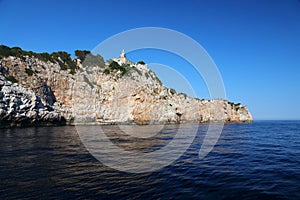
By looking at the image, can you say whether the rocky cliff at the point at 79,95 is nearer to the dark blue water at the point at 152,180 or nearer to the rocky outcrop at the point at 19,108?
the rocky outcrop at the point at 19,108

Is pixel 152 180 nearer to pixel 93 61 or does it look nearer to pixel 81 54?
pixel 93 61

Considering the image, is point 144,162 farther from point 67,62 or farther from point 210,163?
point 67,62

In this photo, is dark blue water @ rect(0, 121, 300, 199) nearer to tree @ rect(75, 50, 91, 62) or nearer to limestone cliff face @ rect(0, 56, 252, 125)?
limestone cliff face @ rect(0, 56, 252, 125)

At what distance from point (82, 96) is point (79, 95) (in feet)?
3.82

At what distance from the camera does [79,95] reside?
7231 centimetres

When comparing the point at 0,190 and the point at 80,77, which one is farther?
the point at 80,77

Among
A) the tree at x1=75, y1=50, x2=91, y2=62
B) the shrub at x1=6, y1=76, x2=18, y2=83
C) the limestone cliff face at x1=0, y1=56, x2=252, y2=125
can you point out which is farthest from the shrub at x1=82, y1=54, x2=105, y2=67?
the shrub at x1=6, y1=76, x2=18, y2=83

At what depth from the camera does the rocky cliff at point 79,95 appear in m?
51.0

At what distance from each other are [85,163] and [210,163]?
9.36 metres

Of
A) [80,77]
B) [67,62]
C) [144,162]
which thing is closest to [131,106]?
[80,77]

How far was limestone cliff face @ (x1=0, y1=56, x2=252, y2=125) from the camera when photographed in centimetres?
5088

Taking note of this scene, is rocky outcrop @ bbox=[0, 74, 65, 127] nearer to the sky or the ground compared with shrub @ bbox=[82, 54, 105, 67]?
nearer to the ground

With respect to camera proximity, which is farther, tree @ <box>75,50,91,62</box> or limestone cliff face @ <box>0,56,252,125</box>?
tree @ <box>75,50,91,62</box>

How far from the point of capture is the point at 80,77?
78.1 meters
